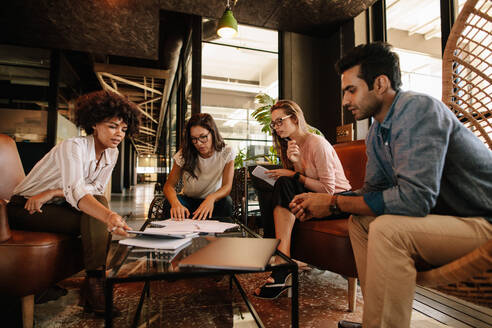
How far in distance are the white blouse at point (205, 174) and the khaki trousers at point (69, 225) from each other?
2.49 feet

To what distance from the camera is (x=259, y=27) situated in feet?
13.1

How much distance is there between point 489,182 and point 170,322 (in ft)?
4.95

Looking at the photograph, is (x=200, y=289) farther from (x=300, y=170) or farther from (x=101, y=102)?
(x=101, y=102)

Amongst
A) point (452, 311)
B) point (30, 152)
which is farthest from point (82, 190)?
point (30, 152)

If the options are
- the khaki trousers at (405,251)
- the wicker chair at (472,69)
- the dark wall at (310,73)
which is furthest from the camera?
the dark wall at (310,73)

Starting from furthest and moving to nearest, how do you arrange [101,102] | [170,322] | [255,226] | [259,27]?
[259,27] → [255,226] → [101,102] → [170,322]

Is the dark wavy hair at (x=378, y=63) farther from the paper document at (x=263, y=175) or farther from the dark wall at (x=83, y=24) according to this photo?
the dark wall at (x=83, y=24)

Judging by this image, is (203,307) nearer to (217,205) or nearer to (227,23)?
(217,205)

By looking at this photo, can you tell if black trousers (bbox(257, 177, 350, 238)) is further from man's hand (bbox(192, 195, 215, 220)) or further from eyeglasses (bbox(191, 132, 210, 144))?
eyeglasses (bbox(191, 132, 210, 144))

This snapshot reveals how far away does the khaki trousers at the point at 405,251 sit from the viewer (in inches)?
33.3

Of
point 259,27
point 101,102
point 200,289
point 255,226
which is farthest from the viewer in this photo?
point 259,27

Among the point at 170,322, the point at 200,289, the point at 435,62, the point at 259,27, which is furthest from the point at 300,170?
the point at 259,27

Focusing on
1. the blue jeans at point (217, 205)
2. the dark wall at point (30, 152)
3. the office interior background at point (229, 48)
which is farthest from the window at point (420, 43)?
the dark wall at point (30, 152)

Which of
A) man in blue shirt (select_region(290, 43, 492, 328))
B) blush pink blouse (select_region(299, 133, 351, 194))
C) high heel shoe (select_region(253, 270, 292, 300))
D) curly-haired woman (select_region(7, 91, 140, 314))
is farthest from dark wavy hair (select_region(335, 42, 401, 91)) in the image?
curly-haired woman (select_region(7, 91, 140, 314))
